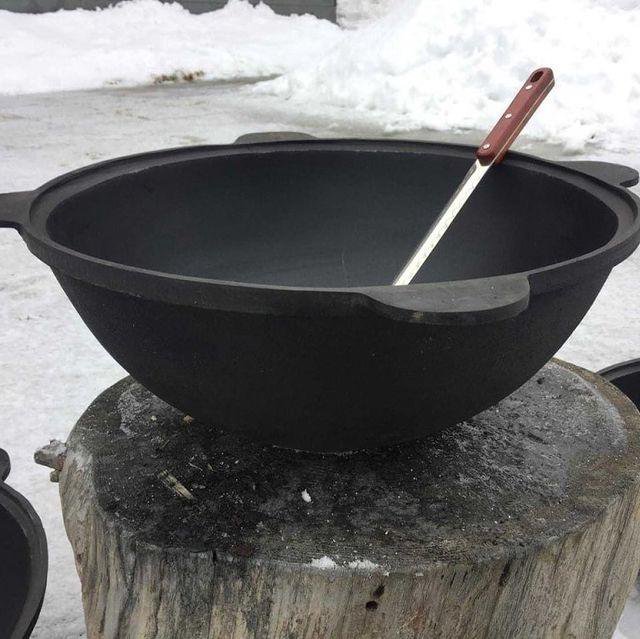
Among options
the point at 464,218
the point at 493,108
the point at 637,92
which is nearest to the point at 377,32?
the point at 493,108

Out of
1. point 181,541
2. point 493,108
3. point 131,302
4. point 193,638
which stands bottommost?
point 493,108

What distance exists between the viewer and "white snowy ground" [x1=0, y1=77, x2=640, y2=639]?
1832 mm

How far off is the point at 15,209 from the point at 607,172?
0.84m

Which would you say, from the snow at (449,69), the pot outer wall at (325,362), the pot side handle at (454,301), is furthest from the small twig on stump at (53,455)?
the snow at (449,69)

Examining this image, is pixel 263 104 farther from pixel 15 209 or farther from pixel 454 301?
pixel 454 301

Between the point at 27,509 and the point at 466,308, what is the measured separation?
92cm

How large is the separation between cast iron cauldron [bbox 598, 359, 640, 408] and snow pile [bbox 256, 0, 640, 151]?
278cm

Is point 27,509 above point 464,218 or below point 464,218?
below

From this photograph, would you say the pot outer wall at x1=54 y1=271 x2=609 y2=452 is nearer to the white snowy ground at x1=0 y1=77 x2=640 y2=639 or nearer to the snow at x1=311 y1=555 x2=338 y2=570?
the snow at x1=311 y1=555 x2=338 y2=570

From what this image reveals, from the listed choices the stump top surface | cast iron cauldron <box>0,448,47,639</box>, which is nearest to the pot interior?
the stump top surface

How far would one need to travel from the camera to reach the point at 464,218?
138 centimetres

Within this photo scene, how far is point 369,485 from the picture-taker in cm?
107

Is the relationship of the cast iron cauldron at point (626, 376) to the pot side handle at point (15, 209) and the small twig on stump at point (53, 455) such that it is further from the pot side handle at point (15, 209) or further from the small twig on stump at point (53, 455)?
the pot side handle at point (15, 209)

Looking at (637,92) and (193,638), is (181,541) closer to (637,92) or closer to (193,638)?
(193,638)
